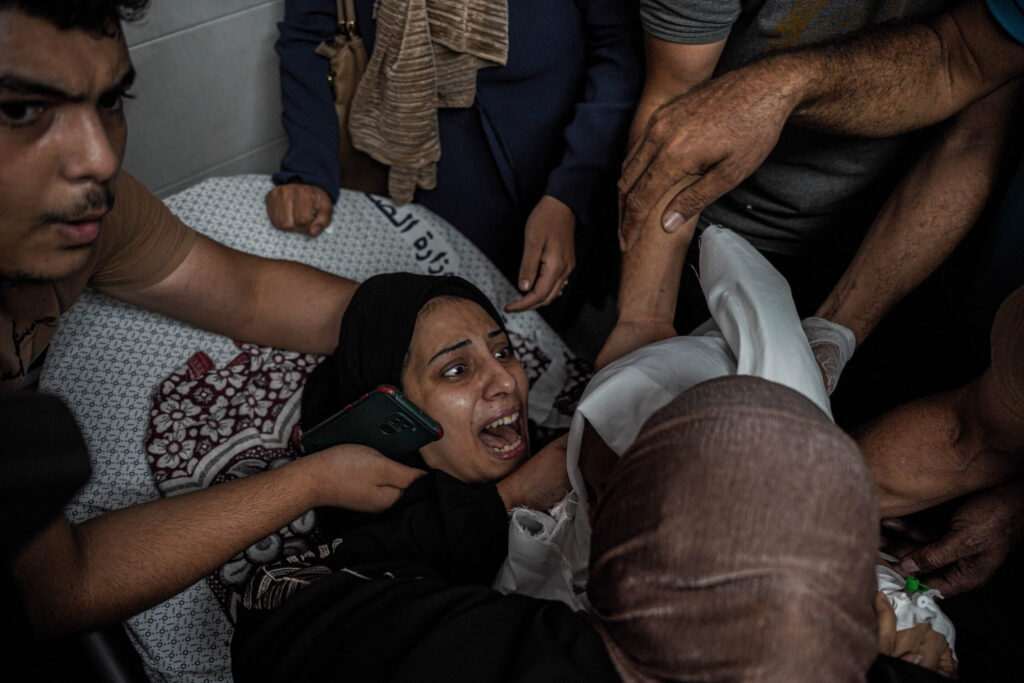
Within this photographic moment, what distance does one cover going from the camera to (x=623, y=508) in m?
0.97

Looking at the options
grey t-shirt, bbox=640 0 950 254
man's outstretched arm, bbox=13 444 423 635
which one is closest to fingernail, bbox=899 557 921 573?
grey t-shirt, bbox=640 0 950 254

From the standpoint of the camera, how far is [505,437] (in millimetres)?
1900

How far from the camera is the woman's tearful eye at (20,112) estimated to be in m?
1.10

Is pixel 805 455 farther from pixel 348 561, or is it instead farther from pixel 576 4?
pixel 576 4

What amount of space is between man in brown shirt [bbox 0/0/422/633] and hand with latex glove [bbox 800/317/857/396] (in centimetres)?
103

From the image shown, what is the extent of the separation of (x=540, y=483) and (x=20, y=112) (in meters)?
1.25

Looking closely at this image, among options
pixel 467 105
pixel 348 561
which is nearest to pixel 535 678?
pixel 348 561

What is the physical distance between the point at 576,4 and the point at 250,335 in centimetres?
137

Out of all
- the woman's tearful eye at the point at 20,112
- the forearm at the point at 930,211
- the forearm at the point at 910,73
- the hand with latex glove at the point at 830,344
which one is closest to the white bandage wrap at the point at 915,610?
the hand with latex glove at the point at 830,344

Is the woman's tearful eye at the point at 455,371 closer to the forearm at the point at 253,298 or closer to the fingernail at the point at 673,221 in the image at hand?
the forearm at the point at 253,298

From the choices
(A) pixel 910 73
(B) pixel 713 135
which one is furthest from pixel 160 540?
(A) pixel 910 73

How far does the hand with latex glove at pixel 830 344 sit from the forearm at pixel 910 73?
0.45 m

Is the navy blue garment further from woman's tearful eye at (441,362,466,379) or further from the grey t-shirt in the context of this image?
woman's tearful eye at (441,362,466,379)

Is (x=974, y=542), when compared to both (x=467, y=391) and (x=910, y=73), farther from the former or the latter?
(x=467, y=391)
